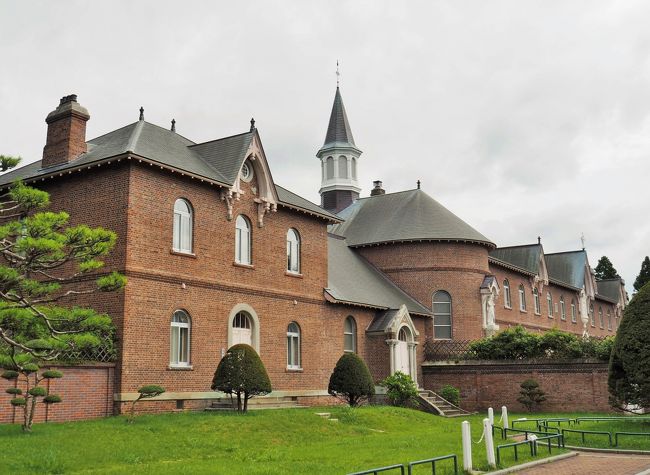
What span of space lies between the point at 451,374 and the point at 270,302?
11.7 meters

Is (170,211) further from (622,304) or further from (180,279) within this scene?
(622,304)

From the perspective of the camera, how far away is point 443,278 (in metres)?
38.3

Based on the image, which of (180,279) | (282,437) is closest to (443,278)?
(180,279)

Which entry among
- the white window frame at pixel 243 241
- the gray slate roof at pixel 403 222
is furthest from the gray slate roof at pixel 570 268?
the white window frame at pixel 243 241

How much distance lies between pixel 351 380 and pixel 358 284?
8940 mm

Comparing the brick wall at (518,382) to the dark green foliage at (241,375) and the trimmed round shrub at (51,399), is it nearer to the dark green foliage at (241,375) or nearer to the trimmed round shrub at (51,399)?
the dark green foliage at (241,375)

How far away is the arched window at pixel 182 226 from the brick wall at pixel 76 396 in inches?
185

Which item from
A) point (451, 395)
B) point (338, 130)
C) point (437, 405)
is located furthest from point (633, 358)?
point (338, 130)

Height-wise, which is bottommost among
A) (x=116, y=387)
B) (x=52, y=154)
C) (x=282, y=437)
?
(x=282, y=437)

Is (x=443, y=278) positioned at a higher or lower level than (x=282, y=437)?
higher

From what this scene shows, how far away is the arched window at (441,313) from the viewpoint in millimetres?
38469

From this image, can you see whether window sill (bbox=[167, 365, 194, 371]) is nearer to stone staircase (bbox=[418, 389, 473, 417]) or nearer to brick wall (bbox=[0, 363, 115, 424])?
brick wall (bbox=[0, 363, 115, 424])

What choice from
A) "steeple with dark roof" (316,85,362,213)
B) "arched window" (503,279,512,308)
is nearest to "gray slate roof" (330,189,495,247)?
"steeple with dark roof" (316,85,362,213)

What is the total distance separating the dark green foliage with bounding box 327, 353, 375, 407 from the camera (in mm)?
26344
